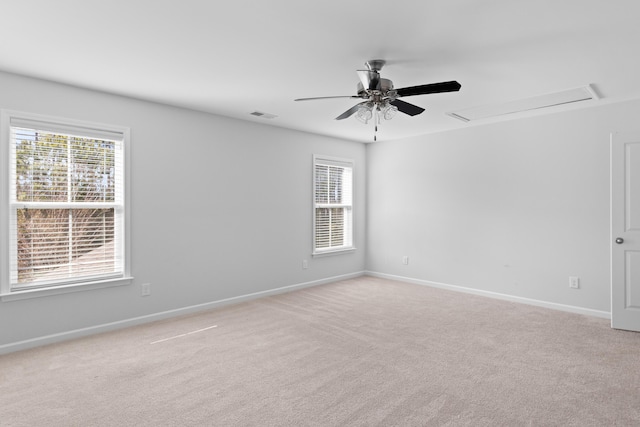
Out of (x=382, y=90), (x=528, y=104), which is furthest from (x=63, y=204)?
(x=528, y=104)

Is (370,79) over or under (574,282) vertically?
over

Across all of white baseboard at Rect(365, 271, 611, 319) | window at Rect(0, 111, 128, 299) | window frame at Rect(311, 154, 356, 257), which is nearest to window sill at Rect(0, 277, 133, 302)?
window at Rect(0, 111, 128, 299)

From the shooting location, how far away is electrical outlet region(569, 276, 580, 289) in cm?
438

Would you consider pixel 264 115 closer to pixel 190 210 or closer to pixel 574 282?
pixel 190 210

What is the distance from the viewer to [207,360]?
3037mm

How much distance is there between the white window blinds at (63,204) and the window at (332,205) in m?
2.88

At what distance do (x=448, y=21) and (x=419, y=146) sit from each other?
3691 millimetres

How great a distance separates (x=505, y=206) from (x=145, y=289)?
15.1 feet

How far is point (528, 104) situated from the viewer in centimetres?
421

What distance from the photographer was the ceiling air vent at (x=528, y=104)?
12.4 feet

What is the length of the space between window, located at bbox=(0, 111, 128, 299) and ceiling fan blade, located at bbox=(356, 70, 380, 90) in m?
2.57

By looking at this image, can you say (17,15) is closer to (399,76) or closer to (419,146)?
(399,76)

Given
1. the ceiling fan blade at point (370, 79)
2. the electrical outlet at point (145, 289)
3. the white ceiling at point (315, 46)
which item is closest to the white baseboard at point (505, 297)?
the white ceiling at point (315, 46)

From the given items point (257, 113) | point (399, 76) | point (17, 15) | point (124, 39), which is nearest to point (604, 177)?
point (399, 76)
